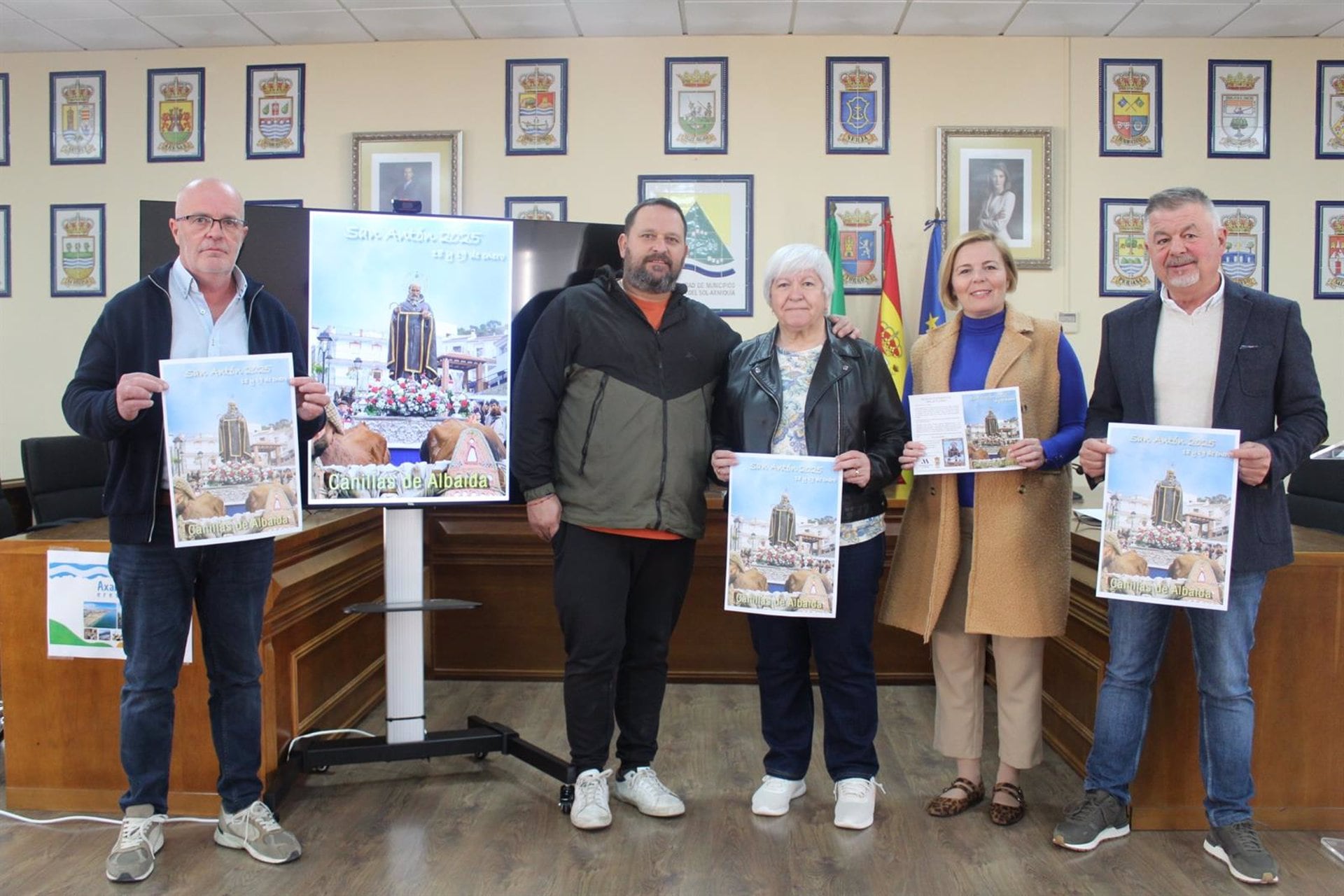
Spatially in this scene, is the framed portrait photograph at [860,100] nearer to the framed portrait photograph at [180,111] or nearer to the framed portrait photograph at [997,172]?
the framed portrait photograph at [997,172]

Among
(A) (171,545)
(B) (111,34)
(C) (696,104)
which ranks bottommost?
(A) (171,545)

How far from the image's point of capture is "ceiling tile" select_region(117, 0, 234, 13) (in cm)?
414

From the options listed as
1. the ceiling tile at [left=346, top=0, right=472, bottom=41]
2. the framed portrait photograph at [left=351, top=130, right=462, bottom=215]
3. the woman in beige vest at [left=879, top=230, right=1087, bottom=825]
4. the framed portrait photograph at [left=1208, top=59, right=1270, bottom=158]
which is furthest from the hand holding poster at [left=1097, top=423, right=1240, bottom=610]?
the ceiling tile at [left=346, top=0, right=472, bottom=41]

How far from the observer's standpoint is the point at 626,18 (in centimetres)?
431

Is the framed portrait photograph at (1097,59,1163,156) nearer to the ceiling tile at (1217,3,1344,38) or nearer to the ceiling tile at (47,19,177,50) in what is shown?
the ceiling tile at (1217,3,1344,38)

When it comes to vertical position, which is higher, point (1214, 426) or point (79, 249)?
point (79, 249)

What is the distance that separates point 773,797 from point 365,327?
1626 millimetres

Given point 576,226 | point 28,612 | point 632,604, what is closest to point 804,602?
point 632,604

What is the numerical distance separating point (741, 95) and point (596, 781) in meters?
3.40

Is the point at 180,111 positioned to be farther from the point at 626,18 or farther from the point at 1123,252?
the point at 1123,252

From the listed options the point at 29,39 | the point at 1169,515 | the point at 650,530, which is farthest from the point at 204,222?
the point at 29,39

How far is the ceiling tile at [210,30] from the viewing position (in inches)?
170

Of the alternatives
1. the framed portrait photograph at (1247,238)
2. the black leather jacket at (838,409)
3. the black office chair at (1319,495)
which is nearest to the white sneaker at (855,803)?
the black leather jacket at (838,409)

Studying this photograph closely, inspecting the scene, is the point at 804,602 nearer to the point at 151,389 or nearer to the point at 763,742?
the point at 763,742
